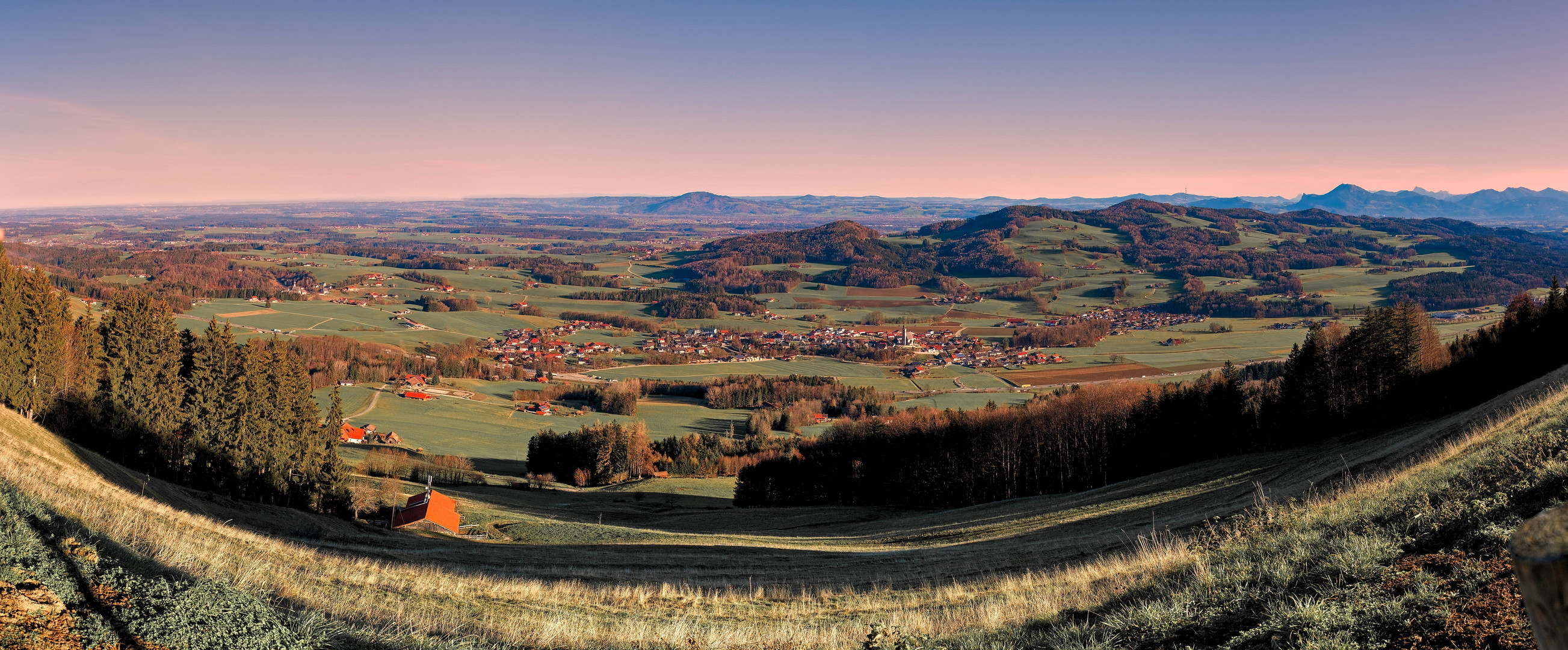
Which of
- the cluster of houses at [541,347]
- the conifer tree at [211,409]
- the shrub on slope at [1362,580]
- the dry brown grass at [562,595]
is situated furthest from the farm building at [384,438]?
the shrub on slope at [1362,580]

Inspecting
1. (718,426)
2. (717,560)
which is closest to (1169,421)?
(717,560)

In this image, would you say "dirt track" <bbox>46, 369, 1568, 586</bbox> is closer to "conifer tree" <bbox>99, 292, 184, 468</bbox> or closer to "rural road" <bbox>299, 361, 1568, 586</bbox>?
"rural road" <bbox>299, 361, 1568, 586</bbox>

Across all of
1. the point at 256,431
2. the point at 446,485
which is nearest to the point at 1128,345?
the point at 446,485

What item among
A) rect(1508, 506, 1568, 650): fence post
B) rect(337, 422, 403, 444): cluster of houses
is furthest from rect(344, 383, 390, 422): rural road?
rect(1508, 506, 1568, 650): fence post

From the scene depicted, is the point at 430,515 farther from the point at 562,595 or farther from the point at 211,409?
the point at 562,595

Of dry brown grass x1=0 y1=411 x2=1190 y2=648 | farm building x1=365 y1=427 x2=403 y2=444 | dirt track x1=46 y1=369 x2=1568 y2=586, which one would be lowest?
farm building x1=365 y1=427 x2=403 y2=444

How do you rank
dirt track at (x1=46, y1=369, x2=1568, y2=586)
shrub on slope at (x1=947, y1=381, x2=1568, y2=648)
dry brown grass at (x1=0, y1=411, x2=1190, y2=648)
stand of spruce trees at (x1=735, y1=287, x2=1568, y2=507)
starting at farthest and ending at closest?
stand of spruce trees at (x1=735, y1=287, x2=1568, y2=507) < dirt track at (x1=46, y1=369, x2=1568, y2=586) < dry brown grass at (x1=0, y1=411, x2=1190, y2=648) < shrub on slope at (x1=947, y1=381, x2=1568, y2=648)
